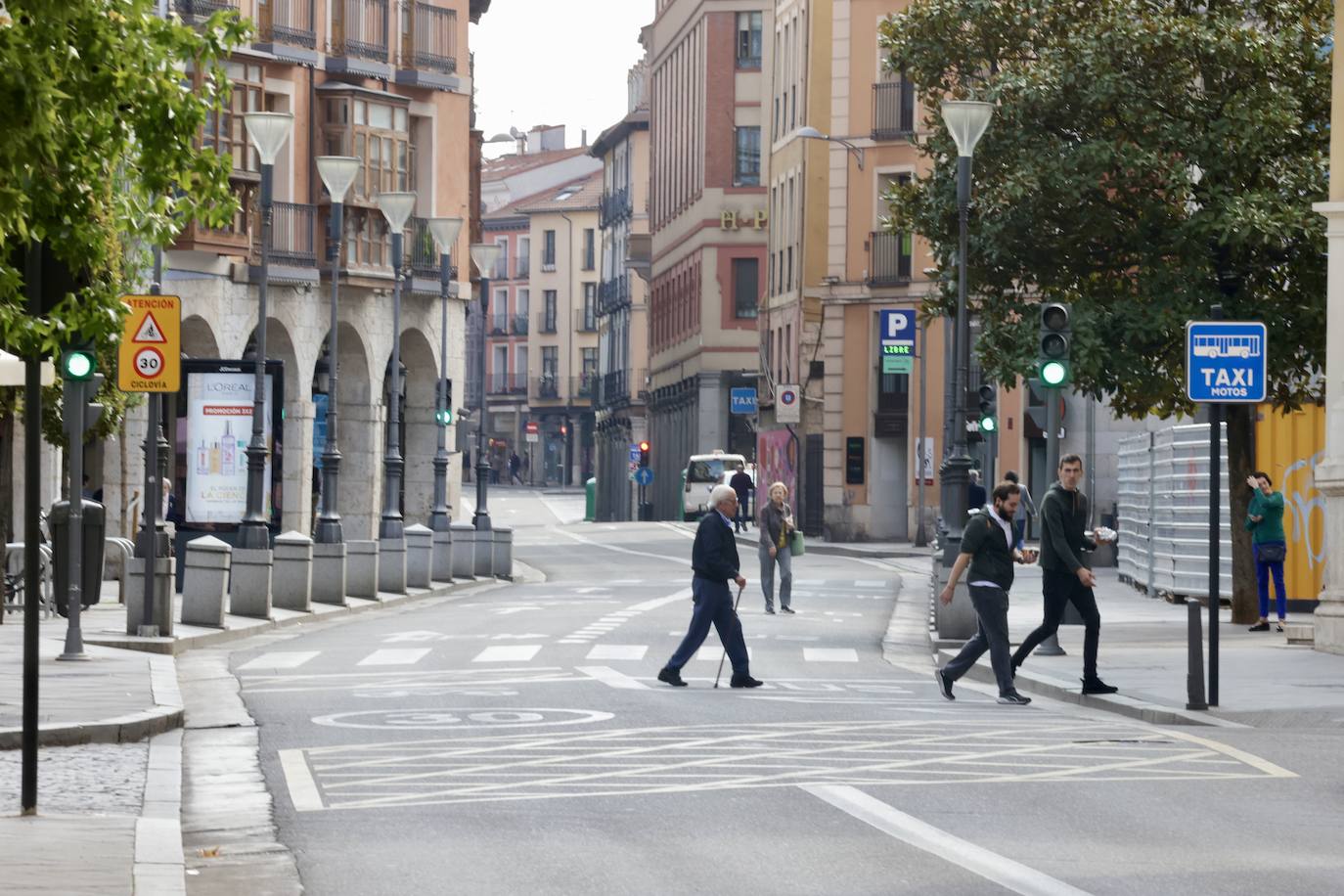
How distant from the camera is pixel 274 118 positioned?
31375 millimetres

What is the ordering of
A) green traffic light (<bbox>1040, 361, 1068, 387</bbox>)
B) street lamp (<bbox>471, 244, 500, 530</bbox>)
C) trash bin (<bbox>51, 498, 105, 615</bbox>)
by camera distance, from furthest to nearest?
1. street lamp (<bbox>471, 244, 500, 530</bbox>)
2. trash bin (<bbox>51, 498, 105, 615</bbox>)
3. green traffic light (<bbox>1040, 361, 1068, 387</bbox>)

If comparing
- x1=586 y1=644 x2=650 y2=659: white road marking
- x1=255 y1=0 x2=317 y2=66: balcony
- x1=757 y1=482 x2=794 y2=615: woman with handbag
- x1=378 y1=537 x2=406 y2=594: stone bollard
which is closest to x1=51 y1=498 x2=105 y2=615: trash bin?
x1=586 y1=644 x2=650 y2=659: white road marking

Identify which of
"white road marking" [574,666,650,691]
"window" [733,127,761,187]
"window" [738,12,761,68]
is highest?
"window" [738,12,761,68]

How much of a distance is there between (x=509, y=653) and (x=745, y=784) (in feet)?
37.8

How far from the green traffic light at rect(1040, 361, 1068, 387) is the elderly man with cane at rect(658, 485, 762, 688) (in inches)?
153

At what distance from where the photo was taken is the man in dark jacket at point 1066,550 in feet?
67.5

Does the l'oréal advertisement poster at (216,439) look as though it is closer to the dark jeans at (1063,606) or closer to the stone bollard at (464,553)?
the stone bollard at (464,553)

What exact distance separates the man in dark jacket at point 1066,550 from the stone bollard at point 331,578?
47.9ft

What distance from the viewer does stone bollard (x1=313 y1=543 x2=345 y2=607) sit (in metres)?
34.2

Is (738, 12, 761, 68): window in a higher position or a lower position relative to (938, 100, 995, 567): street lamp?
higher

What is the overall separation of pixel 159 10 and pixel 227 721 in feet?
49.3

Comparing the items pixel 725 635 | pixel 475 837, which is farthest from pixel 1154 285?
pixel 475 837

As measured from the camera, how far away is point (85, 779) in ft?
45.9

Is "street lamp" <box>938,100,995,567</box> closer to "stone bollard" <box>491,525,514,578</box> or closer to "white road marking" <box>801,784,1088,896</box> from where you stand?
"white road marking" <box>801,784,1088,896</box>
